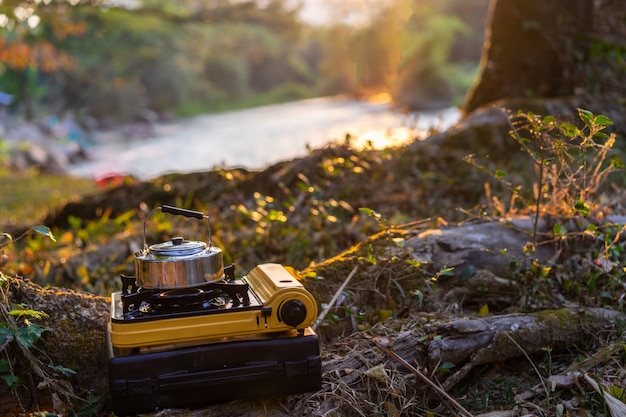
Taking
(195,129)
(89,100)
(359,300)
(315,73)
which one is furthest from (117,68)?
(359,300)

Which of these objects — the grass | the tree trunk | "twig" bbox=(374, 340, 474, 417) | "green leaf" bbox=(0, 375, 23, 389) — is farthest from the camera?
the grass

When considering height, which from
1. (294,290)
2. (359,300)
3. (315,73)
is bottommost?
(315,73)

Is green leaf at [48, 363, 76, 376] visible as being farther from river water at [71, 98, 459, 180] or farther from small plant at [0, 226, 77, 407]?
river water at [71, 98, 459, 180]

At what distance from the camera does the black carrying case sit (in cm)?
226

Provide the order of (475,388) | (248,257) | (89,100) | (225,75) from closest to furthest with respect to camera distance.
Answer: (475,388)
(248,257)
(89,100)
(225,75)

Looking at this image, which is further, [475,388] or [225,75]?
[225,75]

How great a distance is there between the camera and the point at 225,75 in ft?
173

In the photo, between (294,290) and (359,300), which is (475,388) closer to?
(359,300)

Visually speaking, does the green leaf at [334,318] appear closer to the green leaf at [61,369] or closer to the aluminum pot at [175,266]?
the aluminum pot at [175,266]

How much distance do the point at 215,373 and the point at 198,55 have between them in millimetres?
47180

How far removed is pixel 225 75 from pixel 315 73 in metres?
11.9

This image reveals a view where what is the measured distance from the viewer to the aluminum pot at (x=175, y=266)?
229cm

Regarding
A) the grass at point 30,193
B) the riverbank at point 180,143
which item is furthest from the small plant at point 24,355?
the riverbank at point 180,143

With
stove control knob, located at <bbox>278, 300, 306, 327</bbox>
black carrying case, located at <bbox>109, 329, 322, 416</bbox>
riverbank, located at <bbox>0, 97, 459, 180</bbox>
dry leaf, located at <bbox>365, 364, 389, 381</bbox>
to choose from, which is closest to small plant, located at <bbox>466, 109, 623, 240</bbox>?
dry leaf, located at <bbox>365, 364, 389, 381</bbox>
